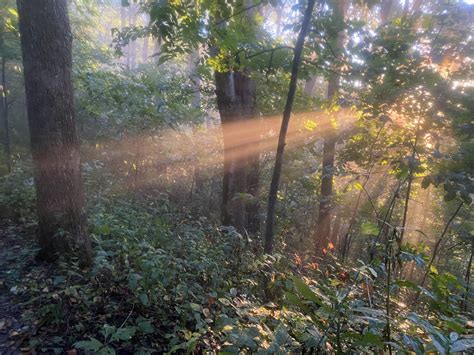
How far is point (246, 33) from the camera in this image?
13.3ft

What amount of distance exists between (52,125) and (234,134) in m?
3.98

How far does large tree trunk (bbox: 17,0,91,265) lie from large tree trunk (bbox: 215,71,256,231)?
3305 millimetres

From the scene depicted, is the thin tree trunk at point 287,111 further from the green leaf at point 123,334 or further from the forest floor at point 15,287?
the forest floor at point 15,287

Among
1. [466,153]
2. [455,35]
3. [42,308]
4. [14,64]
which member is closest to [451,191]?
[466,153]

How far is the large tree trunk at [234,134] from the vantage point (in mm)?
7043

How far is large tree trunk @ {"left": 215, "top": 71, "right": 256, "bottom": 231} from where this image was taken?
7043 millimetres

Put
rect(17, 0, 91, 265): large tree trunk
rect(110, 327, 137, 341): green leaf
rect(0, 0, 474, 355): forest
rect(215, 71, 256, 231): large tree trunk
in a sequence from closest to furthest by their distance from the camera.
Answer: rect(0, 0, 474, 355): forest, rect(110, 327, 137, 341): green leaf, rect(17, 0, 91, 265): large tree trunk, rect(215, 71, 256, 231): large tree trunk

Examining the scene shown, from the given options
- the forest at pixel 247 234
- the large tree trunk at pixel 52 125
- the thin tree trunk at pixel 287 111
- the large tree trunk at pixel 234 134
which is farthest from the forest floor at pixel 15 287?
the large tree trunk at pixel 234 134

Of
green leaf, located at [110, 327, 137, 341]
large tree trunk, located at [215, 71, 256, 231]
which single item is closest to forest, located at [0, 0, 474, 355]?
green leaf, located at [110, 327, 137, 341]

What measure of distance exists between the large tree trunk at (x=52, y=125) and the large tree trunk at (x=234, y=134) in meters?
3.31

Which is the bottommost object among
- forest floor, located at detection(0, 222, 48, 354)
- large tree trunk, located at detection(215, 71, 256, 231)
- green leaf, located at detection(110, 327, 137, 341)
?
forest floor, located at detection(0, 222, 48, 354)

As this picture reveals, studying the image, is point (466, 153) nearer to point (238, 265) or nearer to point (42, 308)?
point (238, 265)

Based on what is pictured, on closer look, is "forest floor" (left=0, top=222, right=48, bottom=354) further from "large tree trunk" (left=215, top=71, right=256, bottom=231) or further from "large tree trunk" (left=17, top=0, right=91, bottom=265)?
"large tree trunk" (left=215, top=71, right=256, bottom=231)

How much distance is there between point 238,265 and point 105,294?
157 cm
